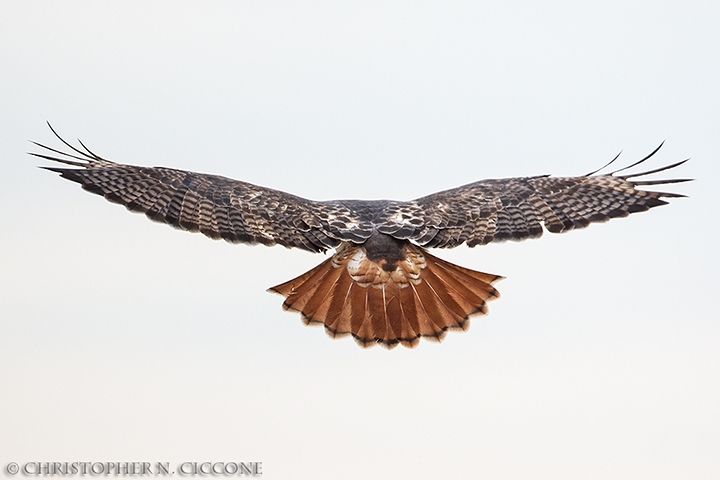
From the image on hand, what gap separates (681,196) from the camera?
1533 centimetres

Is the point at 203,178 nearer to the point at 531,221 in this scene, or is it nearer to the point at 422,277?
the point at 422,277

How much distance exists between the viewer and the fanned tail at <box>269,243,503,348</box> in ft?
48.4

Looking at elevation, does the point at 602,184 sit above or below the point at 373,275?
above

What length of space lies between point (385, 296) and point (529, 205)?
1.98 metres

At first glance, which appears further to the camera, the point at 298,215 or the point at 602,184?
the point at 602,184

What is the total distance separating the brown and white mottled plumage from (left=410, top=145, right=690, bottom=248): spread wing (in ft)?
0.05

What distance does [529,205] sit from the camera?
15406mm

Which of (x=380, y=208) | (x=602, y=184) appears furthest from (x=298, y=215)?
(x=602, y=184)

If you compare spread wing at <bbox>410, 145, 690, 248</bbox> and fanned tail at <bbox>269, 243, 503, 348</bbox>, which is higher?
spread wing at <bbox>410, 145, 690, 248</bbox>

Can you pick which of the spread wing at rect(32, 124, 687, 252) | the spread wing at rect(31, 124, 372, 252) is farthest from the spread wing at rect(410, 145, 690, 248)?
the spread wing at rect(31, 124, 372, 252)

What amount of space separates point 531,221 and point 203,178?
362 centimetres

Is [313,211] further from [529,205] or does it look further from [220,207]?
[529,205]

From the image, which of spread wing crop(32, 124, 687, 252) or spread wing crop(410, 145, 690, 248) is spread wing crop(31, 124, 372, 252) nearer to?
spread wing crop(32, 124, 687, 252)

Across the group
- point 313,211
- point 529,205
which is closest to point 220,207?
point 313,211
